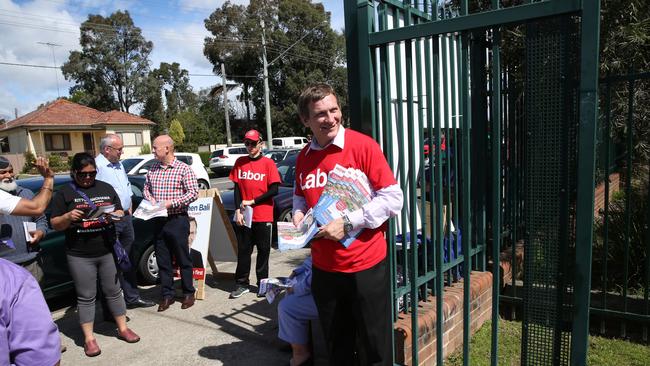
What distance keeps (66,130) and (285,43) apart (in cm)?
1963

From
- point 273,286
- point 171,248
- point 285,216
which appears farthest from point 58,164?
point 273,286

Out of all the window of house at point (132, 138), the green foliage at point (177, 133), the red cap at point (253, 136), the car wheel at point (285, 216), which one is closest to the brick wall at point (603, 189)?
the car wheel at point (285, 216)

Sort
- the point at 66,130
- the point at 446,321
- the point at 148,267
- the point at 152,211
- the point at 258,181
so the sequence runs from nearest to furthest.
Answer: the point at 446,321 → the point at 152,211 → the point at 258,181 → the point at 148,267 → the point at 66,130

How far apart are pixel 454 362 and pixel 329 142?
82.2 inches

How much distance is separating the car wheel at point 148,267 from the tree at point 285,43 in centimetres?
3580

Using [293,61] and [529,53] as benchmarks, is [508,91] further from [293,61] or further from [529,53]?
[293,61]

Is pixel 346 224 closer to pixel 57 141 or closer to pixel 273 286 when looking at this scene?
pixel 273 286

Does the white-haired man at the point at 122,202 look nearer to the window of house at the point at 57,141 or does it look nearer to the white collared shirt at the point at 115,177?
the white collared shirt at the point at 115,177

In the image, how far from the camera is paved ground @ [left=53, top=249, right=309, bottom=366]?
377 cm

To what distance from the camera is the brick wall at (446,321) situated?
2.84m

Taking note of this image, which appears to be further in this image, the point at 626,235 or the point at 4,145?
the point at 4,145

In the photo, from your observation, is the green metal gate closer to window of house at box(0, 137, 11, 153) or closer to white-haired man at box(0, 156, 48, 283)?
→ white-haired man at box(0, 156, 48, 283)

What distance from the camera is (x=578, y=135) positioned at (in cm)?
195

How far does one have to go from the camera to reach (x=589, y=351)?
3602 millimetres
